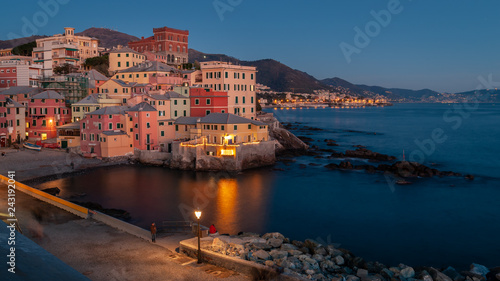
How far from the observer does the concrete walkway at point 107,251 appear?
11.0 m

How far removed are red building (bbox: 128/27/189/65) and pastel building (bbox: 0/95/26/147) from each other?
106ft

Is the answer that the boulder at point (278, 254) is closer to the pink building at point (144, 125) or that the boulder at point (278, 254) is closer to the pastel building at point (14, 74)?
the pink building at point (144, 125)

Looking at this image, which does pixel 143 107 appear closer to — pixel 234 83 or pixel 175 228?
pixel 234 83

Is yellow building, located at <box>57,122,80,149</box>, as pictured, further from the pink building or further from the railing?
the railing

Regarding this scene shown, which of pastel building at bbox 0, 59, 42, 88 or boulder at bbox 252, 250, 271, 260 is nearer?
boulder at bbox 252, 250, 271, 260

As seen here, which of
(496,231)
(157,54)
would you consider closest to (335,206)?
(496,231)

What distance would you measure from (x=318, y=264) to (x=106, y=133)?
3108cm

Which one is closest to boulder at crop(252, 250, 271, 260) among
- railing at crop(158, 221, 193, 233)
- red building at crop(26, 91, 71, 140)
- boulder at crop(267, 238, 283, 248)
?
boulder at crop(267, 238, 283, 248)

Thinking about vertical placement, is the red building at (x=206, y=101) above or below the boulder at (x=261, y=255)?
above

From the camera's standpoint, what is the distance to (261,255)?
1279 cm

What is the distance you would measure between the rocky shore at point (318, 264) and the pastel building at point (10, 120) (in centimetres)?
3945

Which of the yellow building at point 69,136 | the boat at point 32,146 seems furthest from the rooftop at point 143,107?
the boat at point 32,146

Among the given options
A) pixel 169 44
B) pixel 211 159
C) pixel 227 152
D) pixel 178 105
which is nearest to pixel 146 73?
pixel 178 105

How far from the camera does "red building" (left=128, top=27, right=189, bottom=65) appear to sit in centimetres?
7425
